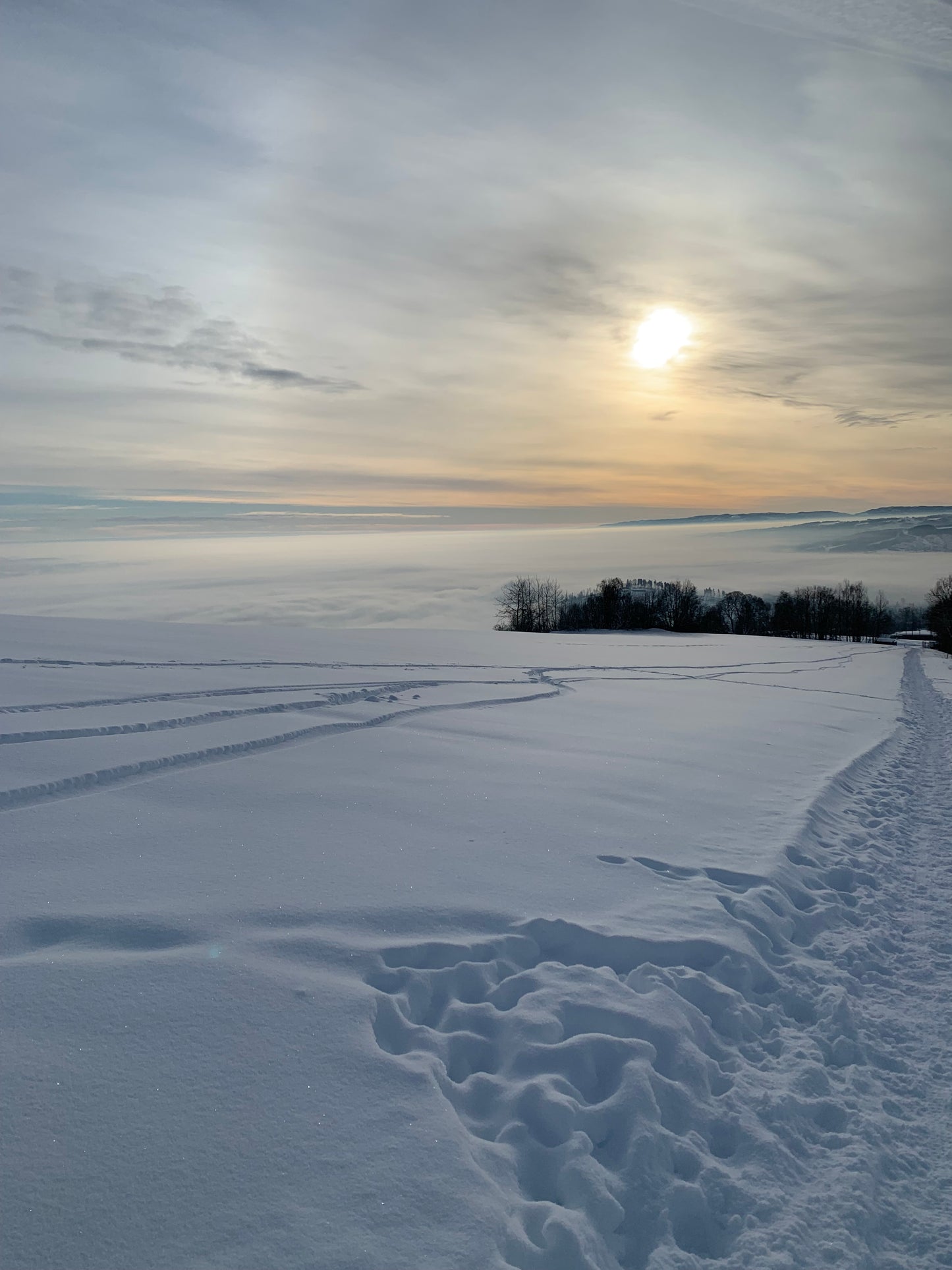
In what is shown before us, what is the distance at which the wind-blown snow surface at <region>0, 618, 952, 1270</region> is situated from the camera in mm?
2885

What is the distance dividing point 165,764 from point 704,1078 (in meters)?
5.85

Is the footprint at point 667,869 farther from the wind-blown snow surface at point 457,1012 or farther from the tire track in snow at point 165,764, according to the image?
the tire track in snow at point 165,764

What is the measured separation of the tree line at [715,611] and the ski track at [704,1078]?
51.9m

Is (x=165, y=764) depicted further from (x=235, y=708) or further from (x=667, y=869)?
(x=667, y=869)

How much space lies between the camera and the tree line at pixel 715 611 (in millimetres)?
69375

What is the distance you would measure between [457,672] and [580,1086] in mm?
13767

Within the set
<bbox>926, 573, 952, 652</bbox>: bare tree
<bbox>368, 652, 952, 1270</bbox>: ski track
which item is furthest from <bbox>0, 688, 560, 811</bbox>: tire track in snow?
<bbox>926, 573, 952, 652</bbox>: bare tree

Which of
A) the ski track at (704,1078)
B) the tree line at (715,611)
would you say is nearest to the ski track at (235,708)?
the ski track at (704,1078)

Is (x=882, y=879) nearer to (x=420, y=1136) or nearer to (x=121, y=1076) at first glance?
(x=420, y=1136)

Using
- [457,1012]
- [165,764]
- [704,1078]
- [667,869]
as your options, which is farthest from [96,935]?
[667,869]

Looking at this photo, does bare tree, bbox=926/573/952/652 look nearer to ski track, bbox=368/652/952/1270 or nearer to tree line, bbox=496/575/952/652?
tree line, bbox=496/575/952/652

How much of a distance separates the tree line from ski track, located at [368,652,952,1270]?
51947mm

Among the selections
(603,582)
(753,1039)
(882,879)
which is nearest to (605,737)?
(882,879)

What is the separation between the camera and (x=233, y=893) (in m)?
4.94
